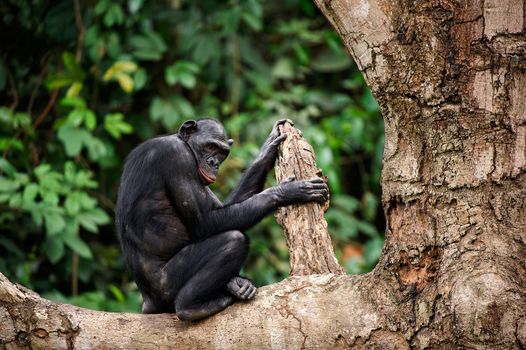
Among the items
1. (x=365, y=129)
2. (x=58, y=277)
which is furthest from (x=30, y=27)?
(x=365, y=129)

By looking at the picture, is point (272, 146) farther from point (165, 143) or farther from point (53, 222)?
point (53, 222)

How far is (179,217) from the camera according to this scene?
16.3 ft

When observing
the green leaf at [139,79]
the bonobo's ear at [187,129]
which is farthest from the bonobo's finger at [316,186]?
the green leaf at [139,79]

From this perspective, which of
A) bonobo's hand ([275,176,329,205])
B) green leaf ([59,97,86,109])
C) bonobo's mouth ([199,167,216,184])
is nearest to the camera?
bonobo's hand ([275,176,329,205])

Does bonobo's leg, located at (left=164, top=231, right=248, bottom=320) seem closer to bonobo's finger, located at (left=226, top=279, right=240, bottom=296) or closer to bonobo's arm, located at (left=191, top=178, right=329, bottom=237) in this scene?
bonobo's finger, located at (left=226, top=279, right=240, bottom=296)

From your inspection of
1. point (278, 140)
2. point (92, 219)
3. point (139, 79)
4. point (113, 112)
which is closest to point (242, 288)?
point (278, 140)

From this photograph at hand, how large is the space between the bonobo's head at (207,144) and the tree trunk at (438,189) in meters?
1.49

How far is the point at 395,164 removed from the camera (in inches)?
151

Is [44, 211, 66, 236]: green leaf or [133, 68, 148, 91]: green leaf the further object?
[133, 68, 148, 91]: green leaf

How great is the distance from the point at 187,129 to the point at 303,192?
1088mm

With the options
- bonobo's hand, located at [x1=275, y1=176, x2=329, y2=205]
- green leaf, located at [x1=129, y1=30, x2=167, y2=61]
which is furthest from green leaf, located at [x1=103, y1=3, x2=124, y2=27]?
bonobo's hand, located at [x1=275, y1=176, x2=329, y2=205]

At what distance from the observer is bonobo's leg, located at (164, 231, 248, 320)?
14.1 ft

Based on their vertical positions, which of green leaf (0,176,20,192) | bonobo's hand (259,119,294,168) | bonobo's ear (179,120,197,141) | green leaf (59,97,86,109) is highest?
green leaf (59,97,86,109)

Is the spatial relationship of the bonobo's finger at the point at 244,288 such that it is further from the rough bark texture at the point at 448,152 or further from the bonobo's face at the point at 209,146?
the bonobo's face at the point at 209,146
